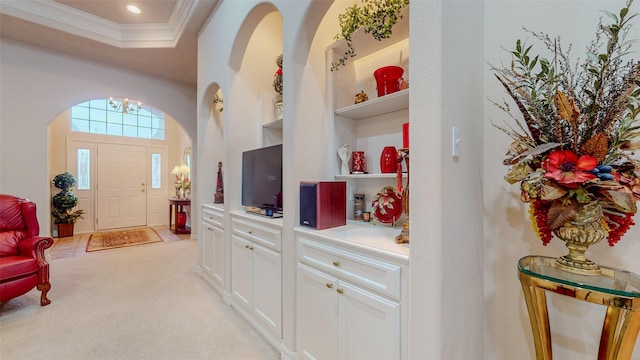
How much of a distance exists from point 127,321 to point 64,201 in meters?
4.50

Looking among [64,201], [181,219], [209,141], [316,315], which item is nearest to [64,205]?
[64,201]

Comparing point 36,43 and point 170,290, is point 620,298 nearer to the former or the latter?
point 170,290

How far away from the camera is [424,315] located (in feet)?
3.35

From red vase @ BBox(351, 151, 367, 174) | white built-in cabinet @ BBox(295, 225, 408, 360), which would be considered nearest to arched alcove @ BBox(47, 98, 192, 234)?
red vase @ BBox(351, 151, 367, 174)

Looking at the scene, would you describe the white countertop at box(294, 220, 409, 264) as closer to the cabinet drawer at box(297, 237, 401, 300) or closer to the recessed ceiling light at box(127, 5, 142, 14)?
the cabinet drawer at box(297, 237, 401, 300)

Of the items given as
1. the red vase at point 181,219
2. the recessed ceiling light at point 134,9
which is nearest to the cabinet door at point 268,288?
the recessed ceiling light at point 134,9

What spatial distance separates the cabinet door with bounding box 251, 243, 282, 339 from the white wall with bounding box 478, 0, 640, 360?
1283mm

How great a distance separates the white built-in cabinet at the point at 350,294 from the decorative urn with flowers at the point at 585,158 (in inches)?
22.5

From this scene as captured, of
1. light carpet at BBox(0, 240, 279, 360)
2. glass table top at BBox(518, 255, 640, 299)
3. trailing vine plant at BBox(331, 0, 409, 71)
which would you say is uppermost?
trailing vine plant at BBox(331, 0, 409, 71)

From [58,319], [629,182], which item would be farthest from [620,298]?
[58,319]

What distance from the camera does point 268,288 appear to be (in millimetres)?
2002

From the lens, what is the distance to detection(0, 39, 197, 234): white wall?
366 cm

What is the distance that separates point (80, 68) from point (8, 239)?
287cm

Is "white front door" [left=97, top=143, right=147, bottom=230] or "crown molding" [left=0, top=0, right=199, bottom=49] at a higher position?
"crown molding" [left=0, top=0, right=199, bottom=49]
